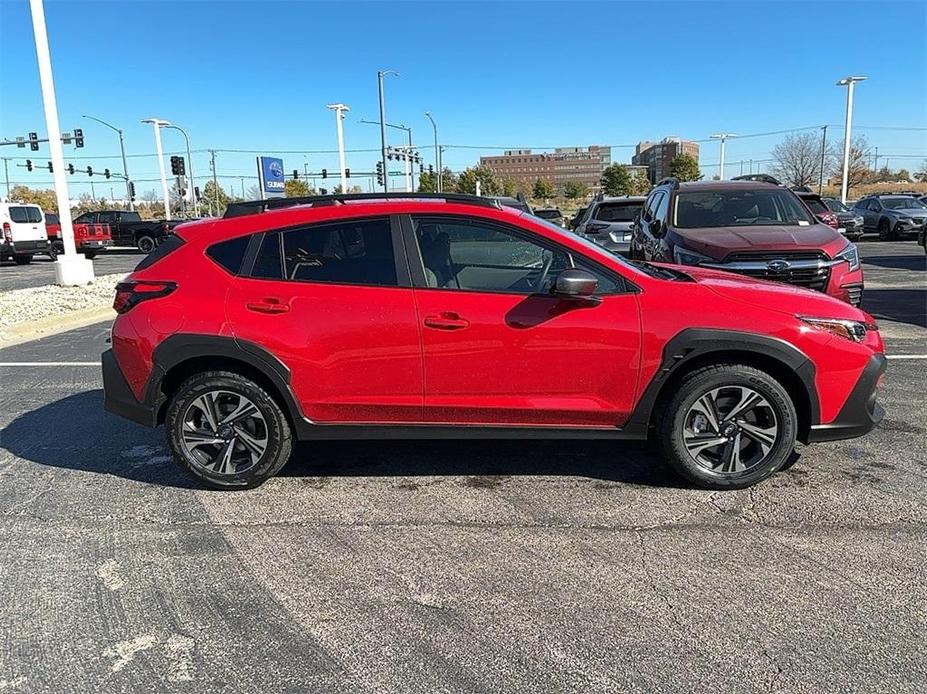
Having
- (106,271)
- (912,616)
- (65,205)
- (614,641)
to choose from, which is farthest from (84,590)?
(106,271)

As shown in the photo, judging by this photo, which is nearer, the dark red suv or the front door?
the front door

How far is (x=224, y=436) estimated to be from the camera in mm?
4121

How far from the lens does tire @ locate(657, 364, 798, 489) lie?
3.83m

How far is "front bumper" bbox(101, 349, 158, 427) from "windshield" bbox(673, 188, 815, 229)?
6.48m

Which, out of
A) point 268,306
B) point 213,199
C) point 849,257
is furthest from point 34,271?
point 213,199

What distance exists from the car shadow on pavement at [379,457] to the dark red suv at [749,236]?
3.12m

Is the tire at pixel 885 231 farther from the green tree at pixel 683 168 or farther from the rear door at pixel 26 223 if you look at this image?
the green tree at pixel 683 168

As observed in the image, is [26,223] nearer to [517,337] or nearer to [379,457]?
[379,457]

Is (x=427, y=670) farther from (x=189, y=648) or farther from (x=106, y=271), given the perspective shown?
(x=106, y=271)

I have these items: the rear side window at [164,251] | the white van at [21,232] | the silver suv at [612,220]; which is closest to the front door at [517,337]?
the rear side window at [164,251]

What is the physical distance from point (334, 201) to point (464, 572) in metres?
2.42

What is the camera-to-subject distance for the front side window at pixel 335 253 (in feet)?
13.1

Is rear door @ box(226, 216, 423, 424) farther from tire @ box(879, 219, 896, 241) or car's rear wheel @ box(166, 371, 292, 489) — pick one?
tire @ box(879, 219, 896, 241)

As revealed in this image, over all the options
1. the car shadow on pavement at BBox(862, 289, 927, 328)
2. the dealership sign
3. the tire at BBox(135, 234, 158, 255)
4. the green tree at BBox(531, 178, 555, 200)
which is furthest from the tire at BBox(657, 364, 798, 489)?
the green tree at BBox(531, 178, 555, 200)
